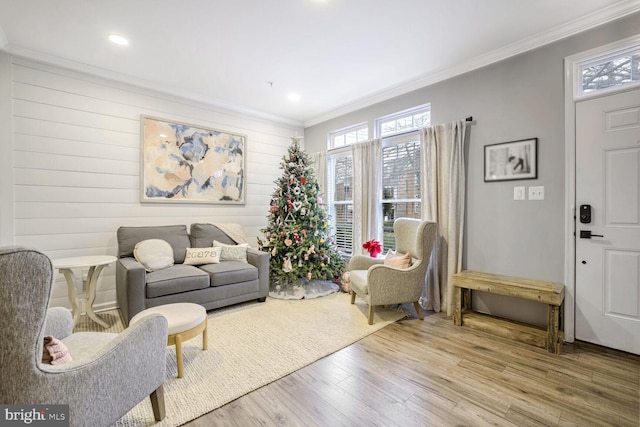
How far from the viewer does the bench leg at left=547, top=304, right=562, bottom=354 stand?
2340 millimetres

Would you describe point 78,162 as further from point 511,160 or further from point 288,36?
point 511,160

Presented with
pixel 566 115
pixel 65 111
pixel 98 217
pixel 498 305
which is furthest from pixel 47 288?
pixel 566 115

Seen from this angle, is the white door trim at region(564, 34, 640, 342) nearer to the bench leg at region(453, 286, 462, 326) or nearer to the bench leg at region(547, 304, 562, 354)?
the bench leg at region(547, 304, 562, 354)

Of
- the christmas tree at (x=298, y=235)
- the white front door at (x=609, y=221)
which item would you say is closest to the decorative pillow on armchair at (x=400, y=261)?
the christmas tree at (x=298, y=235)

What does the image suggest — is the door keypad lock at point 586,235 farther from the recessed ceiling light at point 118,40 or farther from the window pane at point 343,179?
the recessed ceiling light at point 118,40

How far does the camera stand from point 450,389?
6.21ft

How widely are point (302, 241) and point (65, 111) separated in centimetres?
317

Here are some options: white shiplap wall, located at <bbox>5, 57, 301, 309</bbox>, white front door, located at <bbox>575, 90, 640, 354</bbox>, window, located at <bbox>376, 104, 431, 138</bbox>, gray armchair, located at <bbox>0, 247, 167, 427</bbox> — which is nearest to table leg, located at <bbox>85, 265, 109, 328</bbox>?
white shiplap wall, located at <bbox>5, 57, 301, 309</bbox>

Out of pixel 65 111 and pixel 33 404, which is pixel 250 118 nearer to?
pixel 65 111

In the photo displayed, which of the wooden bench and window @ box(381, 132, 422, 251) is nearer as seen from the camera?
the wooden bench

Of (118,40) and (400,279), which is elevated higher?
(118,40)

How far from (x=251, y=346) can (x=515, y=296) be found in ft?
7.98

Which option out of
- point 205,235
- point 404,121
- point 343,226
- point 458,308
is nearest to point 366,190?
point 343,226

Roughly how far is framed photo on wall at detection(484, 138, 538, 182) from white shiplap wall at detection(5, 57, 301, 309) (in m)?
3.92
